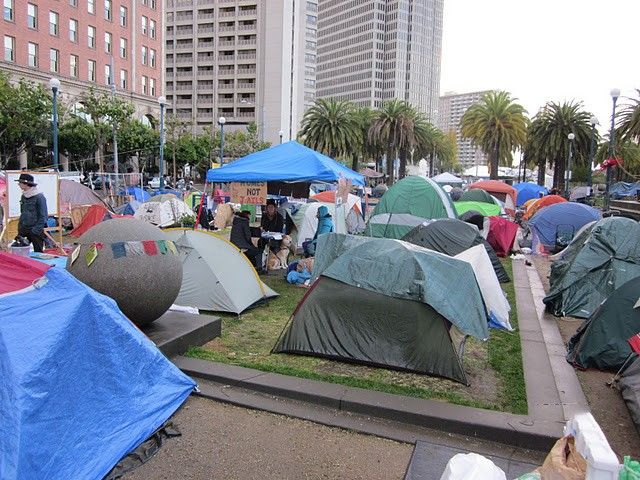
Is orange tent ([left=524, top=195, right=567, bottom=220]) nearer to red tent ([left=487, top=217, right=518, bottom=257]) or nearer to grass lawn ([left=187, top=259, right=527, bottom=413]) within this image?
red tent ([left=487, top=217, right=518, bottom=257])

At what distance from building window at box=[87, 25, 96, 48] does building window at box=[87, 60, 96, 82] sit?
144cm

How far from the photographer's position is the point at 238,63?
86.4m

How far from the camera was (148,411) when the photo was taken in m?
4.57

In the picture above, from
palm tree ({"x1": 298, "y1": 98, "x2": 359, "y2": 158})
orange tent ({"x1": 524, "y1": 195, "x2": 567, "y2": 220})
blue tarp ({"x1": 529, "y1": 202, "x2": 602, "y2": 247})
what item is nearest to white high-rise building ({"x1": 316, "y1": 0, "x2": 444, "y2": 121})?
palm tree ({"x1": 298, "y1": 98, "x2": 359, "y2": 158})

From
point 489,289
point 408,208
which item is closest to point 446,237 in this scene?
point 489,289

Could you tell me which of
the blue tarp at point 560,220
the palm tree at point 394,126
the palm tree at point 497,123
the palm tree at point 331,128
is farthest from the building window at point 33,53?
the blue tarp at point 560,220

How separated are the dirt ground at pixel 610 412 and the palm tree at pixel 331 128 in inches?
1500

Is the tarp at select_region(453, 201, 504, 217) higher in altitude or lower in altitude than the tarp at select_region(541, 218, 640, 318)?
higher

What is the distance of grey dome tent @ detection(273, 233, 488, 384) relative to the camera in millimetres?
5855

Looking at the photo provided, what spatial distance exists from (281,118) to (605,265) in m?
79.7

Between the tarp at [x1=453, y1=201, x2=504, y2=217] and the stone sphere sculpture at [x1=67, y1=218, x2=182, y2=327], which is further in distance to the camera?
the tarp at [x1=453, y1=201, x2=504, y2=217]

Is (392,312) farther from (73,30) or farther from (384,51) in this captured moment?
(384,51)

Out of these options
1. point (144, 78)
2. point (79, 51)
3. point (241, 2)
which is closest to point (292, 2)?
point (241, 2)

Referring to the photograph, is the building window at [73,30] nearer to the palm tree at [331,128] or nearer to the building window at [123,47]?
the building window at [123,47]
